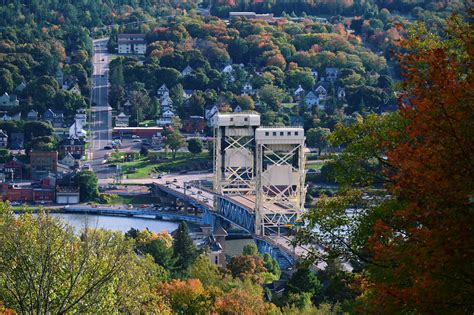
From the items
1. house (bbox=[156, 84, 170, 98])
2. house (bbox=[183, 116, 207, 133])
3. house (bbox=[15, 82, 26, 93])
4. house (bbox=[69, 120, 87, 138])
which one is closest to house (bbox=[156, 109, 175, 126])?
house (bbox=[183, 116, 207, 133])

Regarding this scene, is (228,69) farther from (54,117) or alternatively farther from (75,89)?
(54,117)

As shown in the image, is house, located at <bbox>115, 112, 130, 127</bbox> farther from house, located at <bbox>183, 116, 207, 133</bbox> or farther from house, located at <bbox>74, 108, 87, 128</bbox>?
house, located at <bbox>183, 116, 207, 133</bbox>

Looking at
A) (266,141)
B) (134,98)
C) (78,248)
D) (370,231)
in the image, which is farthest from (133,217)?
(370,231)

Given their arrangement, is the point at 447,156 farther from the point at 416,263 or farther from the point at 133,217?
the point at 133,217

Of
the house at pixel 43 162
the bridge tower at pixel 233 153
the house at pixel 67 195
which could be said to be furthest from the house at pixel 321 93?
the bridge tower at pixel 233 153

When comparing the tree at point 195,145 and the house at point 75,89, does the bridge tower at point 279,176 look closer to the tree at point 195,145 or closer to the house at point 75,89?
the tree at point 195,145

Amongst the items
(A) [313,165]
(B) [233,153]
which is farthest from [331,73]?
(B) [233,153]
